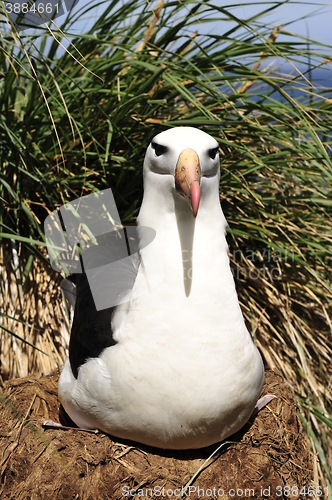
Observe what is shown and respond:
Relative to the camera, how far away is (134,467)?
187cm

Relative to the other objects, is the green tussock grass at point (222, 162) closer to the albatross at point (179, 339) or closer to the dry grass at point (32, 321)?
the dry grass at point (32, 321)

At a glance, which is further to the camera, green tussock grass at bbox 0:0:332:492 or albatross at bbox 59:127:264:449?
green tussock grass at bbox 0:0:332:492

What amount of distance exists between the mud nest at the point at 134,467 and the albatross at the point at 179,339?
127mm

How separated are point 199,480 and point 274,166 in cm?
232

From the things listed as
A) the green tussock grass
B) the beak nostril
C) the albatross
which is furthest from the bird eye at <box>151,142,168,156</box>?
the green tussock grass

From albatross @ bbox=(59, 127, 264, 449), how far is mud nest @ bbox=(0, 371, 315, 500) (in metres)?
0.13

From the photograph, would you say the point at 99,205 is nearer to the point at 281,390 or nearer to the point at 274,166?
the point at 274,166

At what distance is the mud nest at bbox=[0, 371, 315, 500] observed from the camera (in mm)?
1813

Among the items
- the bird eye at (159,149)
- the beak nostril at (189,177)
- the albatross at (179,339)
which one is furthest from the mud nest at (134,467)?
the bird eye at (159,149)

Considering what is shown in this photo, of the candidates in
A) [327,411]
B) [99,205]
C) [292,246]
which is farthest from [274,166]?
[327,411]

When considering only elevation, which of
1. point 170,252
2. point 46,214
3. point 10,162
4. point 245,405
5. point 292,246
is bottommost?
point 245,405

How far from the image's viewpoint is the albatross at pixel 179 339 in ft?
5.66

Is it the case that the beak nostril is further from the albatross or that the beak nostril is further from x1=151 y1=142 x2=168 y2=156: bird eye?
x1=151 y1=142 x2=168 y2=156: bird eye

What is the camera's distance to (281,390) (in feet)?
8.05
